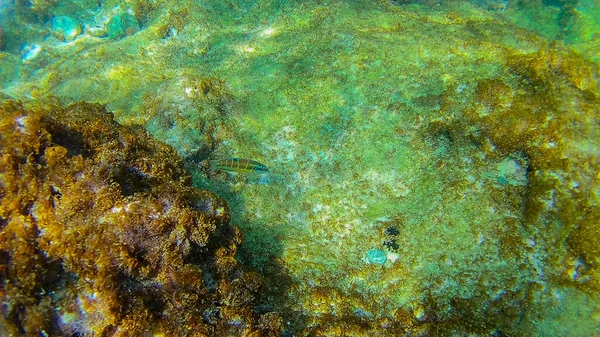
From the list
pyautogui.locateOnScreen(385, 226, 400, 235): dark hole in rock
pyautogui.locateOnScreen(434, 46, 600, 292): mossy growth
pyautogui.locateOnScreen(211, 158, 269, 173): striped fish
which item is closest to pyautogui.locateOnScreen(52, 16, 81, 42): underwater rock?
pyautogui.locateOnScreen(211, 158, 269, 173): striped fish

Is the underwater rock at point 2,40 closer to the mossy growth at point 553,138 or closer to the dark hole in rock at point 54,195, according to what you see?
the dark hole in rock at point 54,195

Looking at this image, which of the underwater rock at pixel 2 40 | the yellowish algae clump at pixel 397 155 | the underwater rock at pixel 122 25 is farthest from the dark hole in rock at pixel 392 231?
the underwater rock at pixel 2 40

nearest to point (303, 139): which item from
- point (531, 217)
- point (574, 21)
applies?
point (531, 217)

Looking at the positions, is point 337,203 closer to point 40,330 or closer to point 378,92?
point 378,92

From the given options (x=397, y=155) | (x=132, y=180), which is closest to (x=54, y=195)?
(x=132, y=180)

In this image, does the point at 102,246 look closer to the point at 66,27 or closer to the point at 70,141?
the point at 70,141

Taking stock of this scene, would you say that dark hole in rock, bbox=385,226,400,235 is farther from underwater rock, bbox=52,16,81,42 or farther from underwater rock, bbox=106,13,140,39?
underwater rock, bbox=52,16,81,42
